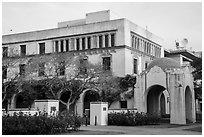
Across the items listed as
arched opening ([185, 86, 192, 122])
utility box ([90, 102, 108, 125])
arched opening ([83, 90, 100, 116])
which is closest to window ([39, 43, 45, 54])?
arched opening ([83, 90, 100, 116])

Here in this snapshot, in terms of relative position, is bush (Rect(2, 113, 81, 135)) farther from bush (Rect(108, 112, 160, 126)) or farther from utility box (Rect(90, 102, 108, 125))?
bush (Rect(108, 112, 160, 126))

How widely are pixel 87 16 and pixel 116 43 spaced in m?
6.89

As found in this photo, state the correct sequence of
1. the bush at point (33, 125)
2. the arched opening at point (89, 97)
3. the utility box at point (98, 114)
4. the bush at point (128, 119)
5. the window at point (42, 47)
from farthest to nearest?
the window at point (42, 47)
the arched opening at point (89, 97)
the bush at point (128, 119)
the utility box at point (98, 114)
the bush at point (33, 125)

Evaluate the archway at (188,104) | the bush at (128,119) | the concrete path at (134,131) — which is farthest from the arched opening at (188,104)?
the concrete path at (134,131)

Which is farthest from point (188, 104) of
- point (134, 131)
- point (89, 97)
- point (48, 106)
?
point (48, 106)

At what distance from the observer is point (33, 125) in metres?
19.4

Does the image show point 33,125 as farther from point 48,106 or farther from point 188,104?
point 188,104

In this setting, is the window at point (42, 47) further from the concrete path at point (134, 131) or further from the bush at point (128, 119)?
the concrete path at point (134, 131)

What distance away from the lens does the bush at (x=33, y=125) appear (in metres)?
18.9

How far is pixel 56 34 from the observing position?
46.4 m

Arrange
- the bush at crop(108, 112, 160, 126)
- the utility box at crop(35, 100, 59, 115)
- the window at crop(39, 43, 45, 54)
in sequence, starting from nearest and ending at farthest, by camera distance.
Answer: the utility box at crop(35, 100, 59, 115) < the bush at crop(108, 112, 160, 126) < the window at crop(39, 43, 45, 54)

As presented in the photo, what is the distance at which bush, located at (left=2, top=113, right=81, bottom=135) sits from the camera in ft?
62.1

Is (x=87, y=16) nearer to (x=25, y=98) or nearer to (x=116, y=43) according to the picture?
(x=116, y=43)

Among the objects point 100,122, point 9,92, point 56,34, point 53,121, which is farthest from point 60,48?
point 53,121
